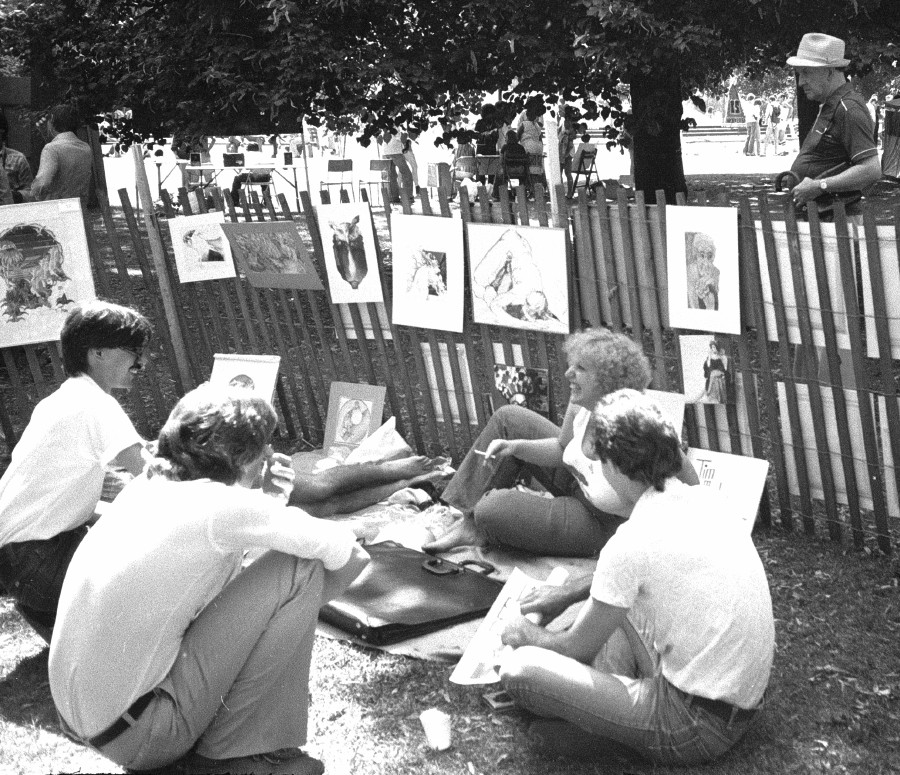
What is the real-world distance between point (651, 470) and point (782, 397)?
1.93 metres

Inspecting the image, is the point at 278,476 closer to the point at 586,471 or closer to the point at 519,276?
the point at 586,471

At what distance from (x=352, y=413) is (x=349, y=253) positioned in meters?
0.89

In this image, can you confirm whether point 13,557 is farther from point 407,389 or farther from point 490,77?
point 490,77

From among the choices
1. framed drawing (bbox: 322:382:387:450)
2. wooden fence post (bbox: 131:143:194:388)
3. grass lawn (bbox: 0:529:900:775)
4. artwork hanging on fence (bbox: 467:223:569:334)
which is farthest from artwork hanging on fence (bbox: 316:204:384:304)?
grass lawn (bbox: 0:529:900:775)

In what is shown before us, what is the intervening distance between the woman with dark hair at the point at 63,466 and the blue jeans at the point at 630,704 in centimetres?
159

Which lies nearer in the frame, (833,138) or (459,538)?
(459,538)

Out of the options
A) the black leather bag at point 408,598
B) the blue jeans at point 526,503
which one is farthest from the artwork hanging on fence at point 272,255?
the black leather bag at point 408,598

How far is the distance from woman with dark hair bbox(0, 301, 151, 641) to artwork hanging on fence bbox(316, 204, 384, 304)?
85.6 inches

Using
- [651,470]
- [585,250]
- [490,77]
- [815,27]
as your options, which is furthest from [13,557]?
[815,27]

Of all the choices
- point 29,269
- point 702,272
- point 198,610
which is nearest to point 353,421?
point 29,269

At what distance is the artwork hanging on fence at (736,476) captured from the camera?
4723 mm

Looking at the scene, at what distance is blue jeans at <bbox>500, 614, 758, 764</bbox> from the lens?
3.03 meters

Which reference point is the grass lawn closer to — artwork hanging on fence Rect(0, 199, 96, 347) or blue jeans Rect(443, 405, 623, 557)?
blue jeans Rect(443, 405, 623, 557)

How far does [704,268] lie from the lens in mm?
4773
